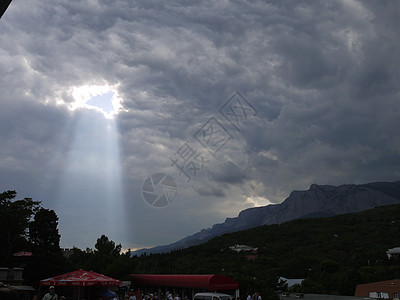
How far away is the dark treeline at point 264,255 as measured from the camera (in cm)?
3450

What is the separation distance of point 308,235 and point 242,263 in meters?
43.4

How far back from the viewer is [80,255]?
5600 centimetres

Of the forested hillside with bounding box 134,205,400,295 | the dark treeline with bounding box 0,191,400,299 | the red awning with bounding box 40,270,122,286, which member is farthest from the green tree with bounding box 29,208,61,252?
the forested hillside with bounding box 134,205,400,295

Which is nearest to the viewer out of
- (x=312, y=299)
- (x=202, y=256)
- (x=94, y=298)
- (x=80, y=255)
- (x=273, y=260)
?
(x=94, y=298)

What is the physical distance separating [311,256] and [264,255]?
12128mm

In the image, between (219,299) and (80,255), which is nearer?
(219,299)

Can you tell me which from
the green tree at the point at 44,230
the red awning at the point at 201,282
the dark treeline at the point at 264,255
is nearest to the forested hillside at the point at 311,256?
the dark treeline at the point at 264,255

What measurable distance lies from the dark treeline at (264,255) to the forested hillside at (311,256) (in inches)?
3.3

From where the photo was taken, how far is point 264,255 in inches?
3656

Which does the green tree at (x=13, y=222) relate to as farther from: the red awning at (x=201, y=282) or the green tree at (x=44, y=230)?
the red awning at (x=201, y=282)

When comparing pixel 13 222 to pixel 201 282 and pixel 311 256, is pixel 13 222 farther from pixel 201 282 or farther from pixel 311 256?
pixel 311 256

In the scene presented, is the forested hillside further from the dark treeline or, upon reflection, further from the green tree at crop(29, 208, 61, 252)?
the green tree at crop(29, 208, 61, 252)

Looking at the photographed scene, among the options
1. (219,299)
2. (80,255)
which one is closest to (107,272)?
(80,255)

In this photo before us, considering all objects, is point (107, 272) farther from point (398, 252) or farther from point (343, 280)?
point (398, 252)
